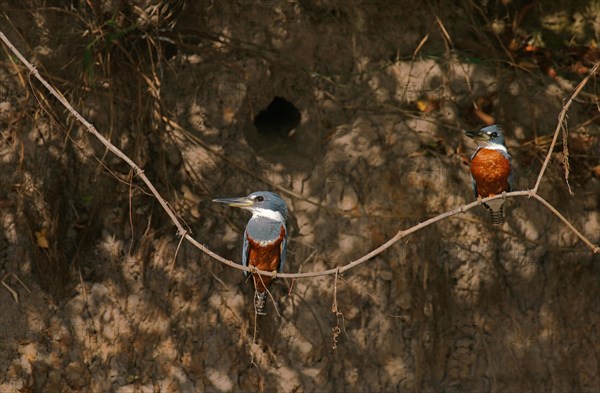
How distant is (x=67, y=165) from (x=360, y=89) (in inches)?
94.2

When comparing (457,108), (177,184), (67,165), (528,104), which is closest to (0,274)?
(67,165)

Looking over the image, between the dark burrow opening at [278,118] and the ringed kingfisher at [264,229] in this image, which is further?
the dark burrow opening at [278,118]

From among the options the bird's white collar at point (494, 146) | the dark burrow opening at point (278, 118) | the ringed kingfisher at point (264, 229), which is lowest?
the dark burrow opening at point (278, 118)

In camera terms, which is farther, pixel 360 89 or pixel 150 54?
pixel 360 89

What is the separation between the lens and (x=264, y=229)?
18.1ft

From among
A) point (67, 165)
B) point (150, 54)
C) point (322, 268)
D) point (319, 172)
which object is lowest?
point (322, 268)

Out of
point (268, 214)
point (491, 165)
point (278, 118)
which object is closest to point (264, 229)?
point (268, 214)

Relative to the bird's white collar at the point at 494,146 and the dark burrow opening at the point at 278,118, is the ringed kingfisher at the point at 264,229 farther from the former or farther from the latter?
the dark burrow opening at the point at 278,118

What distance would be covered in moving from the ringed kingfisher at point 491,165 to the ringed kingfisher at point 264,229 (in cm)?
128

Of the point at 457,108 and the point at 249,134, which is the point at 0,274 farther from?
the point at 457,108

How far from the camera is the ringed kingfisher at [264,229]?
5.46 m

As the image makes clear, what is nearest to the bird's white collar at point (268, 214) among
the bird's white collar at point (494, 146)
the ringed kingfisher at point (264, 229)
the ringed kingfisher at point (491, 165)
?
the ringed kingfisher at point (264, 229)

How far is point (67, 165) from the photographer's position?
21.2 feet

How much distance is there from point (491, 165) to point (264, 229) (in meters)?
1.51
